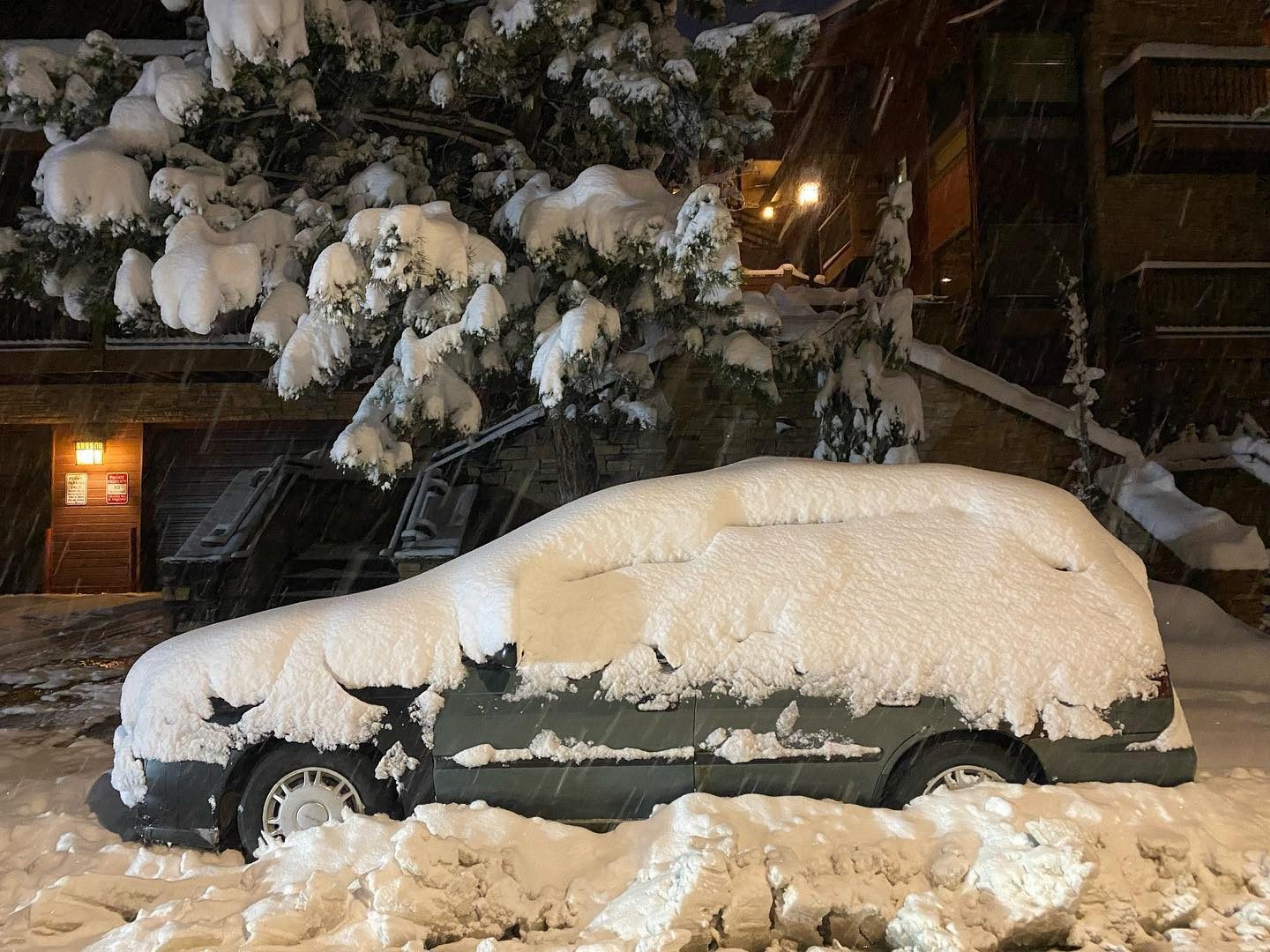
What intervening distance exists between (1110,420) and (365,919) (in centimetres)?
1406

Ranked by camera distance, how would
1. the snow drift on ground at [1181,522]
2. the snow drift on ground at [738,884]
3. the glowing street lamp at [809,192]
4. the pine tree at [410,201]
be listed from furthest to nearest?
the glowing street lamp at [809,192]
the snow drift on ground at [1181,522]
the pine tree at [410,201]
the snow drift on ground at [738,884]

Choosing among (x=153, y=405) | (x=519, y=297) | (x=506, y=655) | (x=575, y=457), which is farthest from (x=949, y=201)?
(x=506, y=655)

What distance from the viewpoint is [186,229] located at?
6.16 m

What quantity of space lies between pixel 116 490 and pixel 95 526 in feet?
2.09

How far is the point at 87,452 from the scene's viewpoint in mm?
13969

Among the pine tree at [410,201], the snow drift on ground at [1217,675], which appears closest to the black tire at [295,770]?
the pine tree at [410,201]

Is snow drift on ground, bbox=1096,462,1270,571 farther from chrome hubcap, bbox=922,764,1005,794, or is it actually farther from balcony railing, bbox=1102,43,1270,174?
chrome hubcap, bbox=922,764,1005,794

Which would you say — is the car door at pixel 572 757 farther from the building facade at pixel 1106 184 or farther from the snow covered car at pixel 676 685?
the building facade at pixel 1106 184

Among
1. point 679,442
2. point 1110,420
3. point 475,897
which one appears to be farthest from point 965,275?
point 475,897

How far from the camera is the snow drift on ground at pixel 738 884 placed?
10.6ft

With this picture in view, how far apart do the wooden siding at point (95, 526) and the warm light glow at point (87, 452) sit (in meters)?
0.06

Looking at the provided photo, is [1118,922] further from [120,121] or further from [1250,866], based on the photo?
[120,121]

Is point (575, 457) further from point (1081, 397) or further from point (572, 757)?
point (1081, 397)

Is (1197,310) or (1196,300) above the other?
(1196,300)
